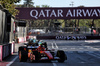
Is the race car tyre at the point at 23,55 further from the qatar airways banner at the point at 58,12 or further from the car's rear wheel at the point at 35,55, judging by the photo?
the qatar airways banner at the point at 58,12

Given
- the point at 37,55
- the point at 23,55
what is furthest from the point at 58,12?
the point at 37,55

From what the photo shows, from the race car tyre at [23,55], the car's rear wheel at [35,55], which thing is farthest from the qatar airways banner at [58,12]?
the car's rear wheel at [35,55]

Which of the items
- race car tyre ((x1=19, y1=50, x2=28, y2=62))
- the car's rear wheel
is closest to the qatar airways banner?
race car tyre ((x1=19, y1=50, x2=28, y2=62))

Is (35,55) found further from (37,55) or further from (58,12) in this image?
(58,12)

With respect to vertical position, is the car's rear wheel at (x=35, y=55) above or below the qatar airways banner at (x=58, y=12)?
below

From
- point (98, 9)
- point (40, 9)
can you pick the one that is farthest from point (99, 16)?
point (40, 9)

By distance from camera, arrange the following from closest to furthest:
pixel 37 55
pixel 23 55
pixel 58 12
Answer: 1. pixel 37 55
2. pixel 23 55
3. pixel 58 12

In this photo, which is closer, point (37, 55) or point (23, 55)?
point (37, 55)

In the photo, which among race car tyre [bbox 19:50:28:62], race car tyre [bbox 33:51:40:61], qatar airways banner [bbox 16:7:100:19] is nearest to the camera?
race car tyre [bbox 33:51:40:61]

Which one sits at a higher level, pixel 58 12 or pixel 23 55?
pixel 58 12

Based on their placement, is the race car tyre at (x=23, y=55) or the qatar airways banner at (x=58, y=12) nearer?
the race car tyre at (x=23, y=55)

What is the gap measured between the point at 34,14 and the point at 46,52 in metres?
40.7

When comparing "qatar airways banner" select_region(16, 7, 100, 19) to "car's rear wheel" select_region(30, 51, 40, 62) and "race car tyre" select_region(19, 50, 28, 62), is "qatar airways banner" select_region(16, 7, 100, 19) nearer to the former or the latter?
"race car tyre" select_region(19, 50, 28, 62)

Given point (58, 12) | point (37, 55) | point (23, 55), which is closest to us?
point (37, 55)
